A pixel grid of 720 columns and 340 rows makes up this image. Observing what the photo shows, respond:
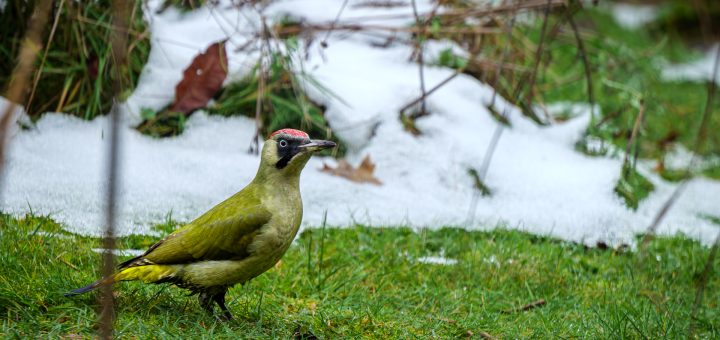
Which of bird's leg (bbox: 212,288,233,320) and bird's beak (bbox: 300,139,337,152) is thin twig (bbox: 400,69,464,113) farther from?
bird's leg (bbox: 212,288,233,320)

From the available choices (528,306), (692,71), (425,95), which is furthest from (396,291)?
(692,71)

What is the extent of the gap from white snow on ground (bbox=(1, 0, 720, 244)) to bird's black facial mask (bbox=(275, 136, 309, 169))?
126 centimetres

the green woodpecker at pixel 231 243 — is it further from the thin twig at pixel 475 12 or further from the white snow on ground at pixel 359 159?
the thin twig at pixel 475 12

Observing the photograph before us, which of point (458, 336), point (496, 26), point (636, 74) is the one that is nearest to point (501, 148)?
point (496, 26)

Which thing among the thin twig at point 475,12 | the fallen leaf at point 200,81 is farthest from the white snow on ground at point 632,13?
the fallen leaf at point 200,81

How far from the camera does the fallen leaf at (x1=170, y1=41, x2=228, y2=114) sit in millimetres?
5438

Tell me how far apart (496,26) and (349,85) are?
1569 mm

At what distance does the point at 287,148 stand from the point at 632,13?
31.3ft

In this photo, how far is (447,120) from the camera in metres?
6.09

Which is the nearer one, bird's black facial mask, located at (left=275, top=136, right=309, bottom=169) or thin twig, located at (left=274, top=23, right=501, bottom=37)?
bird's black facial mask, located at (left=275, top=136, right=309, bottom=169)

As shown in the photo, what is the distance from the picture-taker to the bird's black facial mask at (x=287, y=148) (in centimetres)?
342

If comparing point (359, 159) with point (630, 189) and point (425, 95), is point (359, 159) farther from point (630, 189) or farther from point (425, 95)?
point (630, 189)

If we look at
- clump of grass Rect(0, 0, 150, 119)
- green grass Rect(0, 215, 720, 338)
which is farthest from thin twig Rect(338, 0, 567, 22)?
clump of grass Rect(0, 0, 150, 119)

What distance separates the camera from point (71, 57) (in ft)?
16.9
